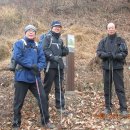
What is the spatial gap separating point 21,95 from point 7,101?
179cm

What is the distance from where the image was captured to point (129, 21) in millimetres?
19031

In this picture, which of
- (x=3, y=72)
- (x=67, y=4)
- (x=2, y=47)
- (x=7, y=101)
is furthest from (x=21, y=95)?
(x=67, y=4)

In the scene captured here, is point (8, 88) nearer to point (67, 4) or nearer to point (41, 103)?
point (41, 103)

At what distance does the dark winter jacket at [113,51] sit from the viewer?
817 centimetres

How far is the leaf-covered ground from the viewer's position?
7914 millimetres

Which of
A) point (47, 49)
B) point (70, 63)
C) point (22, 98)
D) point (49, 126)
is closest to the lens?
point (22, 98)

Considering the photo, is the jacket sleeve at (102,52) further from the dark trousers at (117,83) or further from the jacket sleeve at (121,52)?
the dark trousers at (117,83)

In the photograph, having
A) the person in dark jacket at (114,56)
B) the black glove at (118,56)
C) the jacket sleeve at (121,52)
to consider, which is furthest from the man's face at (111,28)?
the black glove at (118,56)

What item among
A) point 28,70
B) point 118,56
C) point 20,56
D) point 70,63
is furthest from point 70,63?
point 20,56

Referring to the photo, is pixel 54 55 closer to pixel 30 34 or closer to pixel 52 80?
pixel 52 80

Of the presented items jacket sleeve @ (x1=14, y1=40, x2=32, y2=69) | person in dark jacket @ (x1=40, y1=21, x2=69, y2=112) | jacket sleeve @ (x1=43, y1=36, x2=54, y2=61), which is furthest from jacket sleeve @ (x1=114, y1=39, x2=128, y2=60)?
jacket sleeve @ (x1=14, y1=40, x2=32, y2=69)

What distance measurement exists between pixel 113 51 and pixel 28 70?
6.65ft

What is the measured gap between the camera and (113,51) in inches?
324

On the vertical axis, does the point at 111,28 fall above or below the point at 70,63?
above
